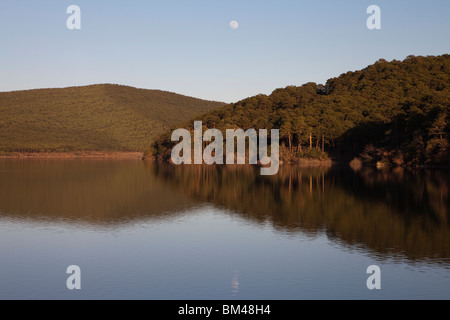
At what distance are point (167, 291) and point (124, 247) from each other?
6.43 m

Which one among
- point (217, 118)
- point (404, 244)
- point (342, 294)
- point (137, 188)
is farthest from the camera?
point (217, 118)

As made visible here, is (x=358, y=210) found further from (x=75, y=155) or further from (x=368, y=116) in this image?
(x=75, y=155)

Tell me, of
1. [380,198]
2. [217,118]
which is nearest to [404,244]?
[380,198]

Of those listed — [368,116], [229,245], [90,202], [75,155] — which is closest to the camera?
[229,245]

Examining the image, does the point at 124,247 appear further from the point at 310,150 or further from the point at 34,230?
the point at 310,150

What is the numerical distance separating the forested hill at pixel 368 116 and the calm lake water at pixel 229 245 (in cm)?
3835

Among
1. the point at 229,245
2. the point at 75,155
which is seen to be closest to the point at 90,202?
the point at 229,245

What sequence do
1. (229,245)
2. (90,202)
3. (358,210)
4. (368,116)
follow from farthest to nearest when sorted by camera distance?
(368,116) < (90,202) < (358,210) < (229,245)

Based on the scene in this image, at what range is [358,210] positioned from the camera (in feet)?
90.4

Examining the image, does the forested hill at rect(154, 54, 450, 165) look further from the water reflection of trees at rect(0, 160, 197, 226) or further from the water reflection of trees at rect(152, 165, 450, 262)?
the water reflection of trees at rect(0, 160, 197, 226)

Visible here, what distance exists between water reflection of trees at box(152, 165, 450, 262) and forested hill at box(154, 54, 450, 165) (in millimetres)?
30688

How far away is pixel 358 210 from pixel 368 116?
7343 cm

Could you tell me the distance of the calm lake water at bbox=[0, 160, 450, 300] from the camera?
1302cm

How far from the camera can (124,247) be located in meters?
18.6
